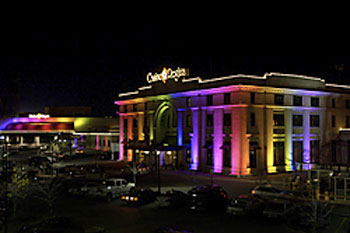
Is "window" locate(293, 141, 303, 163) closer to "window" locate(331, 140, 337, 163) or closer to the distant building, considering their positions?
"window" locate(331, 140, 337, 163)

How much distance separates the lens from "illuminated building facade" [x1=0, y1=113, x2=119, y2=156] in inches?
4316

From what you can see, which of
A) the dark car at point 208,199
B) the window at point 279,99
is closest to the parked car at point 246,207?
the dark car at point 208,199

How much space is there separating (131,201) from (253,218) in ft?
33.3

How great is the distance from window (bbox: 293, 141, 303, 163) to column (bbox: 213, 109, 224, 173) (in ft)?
34.2

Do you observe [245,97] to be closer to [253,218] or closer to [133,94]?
[253,218]

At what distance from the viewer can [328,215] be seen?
25.8 metres

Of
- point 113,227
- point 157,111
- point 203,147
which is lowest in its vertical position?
point 113,227

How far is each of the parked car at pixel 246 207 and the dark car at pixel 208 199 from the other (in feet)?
5.32

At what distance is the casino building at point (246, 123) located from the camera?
47.2m

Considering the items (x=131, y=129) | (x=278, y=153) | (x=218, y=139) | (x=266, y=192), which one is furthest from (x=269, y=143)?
(x=131, y=129)

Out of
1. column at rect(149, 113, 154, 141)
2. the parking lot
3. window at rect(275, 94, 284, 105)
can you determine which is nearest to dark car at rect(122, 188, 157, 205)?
the parking lot

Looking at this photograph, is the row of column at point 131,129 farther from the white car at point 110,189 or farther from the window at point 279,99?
the white car at point 110,189

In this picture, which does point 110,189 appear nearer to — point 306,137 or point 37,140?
point 306,137

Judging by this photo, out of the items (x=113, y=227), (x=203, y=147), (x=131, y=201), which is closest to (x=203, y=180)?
(x=203, y=147)
